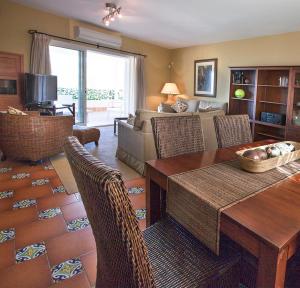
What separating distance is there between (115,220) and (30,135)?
3.11 metres

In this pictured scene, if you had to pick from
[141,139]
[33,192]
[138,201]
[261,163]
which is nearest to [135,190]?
[138,201]

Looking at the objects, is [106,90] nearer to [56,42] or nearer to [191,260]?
[56,42]

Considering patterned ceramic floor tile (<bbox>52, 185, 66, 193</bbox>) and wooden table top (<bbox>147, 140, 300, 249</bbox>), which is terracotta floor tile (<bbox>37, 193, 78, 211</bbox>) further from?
wooden table top (<bbox>147, 140, 300, 249</bbox>)

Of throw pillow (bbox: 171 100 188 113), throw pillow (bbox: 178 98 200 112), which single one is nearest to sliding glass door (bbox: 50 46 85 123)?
throw pillow (bbox: 171 100 188 113)

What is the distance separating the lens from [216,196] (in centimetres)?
112

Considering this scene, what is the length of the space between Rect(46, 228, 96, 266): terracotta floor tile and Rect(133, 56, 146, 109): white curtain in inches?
210

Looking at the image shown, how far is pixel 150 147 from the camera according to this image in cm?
332

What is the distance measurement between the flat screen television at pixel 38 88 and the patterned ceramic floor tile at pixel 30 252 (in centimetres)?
378

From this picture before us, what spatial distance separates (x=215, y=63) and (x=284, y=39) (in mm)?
1656

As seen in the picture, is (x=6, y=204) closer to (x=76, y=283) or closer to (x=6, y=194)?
(x=6, y=194)

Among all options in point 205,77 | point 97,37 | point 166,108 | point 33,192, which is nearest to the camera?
point 33,192

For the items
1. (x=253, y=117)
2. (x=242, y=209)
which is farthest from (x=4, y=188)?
(x=253, y=117)

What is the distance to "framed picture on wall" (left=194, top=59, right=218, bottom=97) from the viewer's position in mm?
6191

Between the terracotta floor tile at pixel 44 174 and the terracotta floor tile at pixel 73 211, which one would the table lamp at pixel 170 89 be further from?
the terracotta floor tile at pixel 73 211
